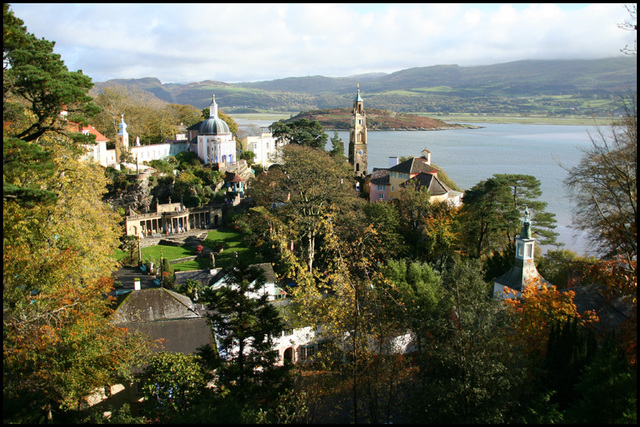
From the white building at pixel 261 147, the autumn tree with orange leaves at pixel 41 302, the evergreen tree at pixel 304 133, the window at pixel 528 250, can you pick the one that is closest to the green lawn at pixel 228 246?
the evergreen tree at pixel 304 133

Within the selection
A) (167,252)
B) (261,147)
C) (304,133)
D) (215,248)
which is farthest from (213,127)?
(215,248)

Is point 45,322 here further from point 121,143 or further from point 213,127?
point 213,127

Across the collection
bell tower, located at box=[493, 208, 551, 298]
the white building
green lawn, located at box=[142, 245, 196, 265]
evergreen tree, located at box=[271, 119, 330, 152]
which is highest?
evergreen tree, located at box=[271, 119, 330, 152]

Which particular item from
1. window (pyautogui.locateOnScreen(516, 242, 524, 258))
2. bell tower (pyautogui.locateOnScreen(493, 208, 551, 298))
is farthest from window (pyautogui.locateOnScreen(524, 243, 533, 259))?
window (pyautogui.locateOnScreen(516, 242, 524, 258))

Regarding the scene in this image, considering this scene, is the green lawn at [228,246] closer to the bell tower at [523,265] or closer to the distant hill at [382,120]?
the bell tower at [523,265]

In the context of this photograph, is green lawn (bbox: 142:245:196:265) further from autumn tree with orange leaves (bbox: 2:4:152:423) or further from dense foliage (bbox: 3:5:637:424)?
autumn tree with orange leaves (bbox: 2:4:152:423)

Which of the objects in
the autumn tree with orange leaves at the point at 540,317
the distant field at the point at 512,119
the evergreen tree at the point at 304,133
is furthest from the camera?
the distant field at the point at 512,119

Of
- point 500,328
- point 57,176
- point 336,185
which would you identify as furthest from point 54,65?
point 336,185
